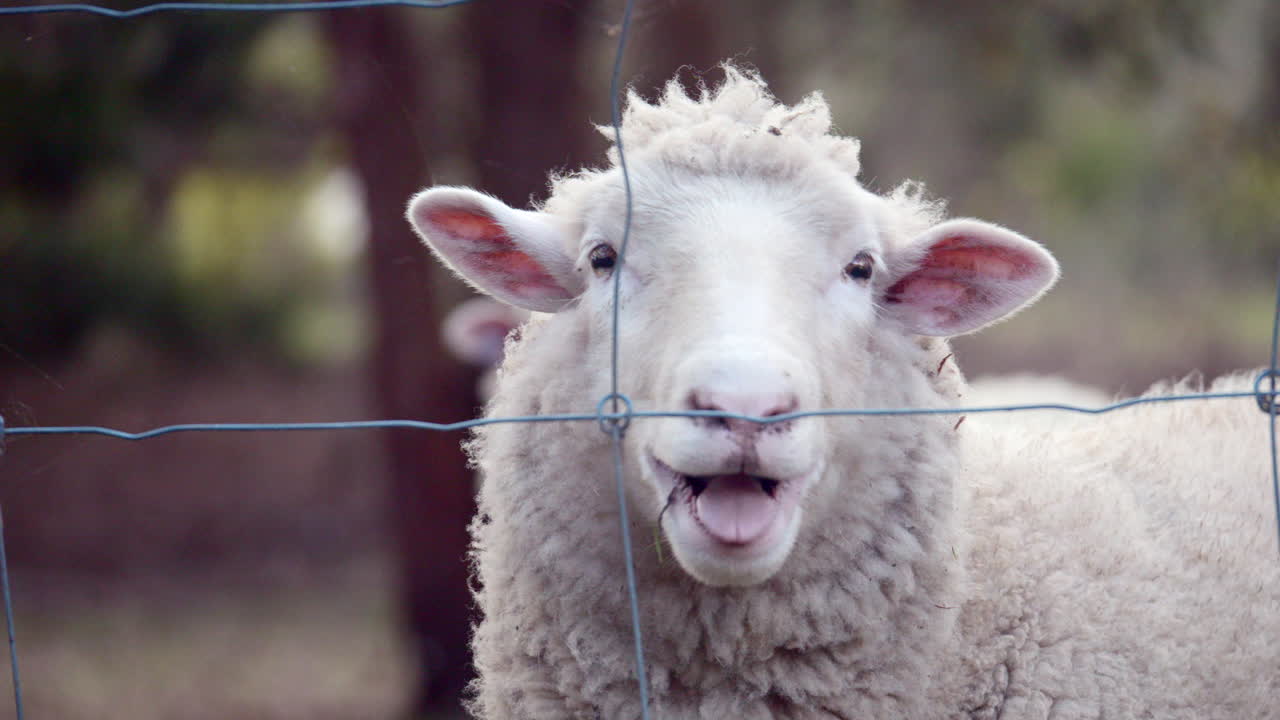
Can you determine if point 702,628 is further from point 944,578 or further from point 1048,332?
point 1048,332

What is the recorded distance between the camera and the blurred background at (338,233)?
6738 millimetres

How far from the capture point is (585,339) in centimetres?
270

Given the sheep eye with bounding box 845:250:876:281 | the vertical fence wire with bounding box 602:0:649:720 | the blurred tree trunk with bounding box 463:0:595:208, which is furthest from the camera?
the blurred tree trunk with bounding box 463:0:595:208

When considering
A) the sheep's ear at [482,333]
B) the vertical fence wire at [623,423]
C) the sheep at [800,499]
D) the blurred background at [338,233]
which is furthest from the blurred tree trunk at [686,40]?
the vertical fence wire at [623,423]

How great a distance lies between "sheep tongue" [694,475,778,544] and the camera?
7.08 feet

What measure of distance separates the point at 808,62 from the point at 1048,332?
26.8ft

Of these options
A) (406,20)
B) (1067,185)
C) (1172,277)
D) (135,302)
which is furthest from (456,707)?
(1172,277)

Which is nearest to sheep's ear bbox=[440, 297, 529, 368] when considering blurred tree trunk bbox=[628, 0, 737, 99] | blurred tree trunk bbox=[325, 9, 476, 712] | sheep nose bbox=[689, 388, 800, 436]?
blurred tree trunk bbox=[325, 9, 476, 712]

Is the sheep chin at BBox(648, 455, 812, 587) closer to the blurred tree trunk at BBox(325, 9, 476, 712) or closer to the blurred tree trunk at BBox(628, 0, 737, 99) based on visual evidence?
the blurred tree trunk at BBox(325, 9, 476, 712)

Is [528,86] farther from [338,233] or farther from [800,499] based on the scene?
[338,233]

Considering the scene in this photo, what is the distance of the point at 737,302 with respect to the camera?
232cm

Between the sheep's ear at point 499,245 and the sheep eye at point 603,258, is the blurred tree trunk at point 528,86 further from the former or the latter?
the sheep eye at point 603,258

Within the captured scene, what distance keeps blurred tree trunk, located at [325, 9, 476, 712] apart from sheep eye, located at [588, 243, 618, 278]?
404cm

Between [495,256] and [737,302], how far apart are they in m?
0.80
